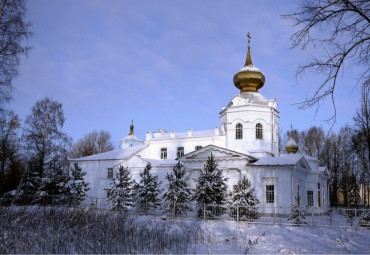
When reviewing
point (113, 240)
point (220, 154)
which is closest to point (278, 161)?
point (220, 154)

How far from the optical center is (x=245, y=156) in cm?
2453

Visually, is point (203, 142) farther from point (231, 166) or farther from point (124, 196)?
point (124, 196)

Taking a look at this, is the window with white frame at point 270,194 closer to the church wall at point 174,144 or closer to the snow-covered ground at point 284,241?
the snow-covered ground at point 284,241

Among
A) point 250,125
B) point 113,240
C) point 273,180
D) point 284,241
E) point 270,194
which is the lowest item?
point 284,241

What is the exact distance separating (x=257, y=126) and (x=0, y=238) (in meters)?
23.8

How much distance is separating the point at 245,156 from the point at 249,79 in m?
8.41

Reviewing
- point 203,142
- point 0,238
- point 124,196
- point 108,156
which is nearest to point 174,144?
point 203,142

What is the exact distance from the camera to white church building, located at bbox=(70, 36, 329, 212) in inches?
950

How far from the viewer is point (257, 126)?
2866cm

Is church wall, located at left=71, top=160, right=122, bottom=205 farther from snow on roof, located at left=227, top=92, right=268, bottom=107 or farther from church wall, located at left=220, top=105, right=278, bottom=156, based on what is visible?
snow on roof, located at left=227, top=92, right=268, bottom=107

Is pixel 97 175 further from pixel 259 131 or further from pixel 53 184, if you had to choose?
pixel 259 131

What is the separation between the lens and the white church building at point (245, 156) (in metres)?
24.1

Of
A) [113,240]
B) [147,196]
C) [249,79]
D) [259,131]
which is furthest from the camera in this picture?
[249,79]

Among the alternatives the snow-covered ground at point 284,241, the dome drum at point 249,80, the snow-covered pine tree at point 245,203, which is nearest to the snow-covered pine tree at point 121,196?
the snow-covered pine tree at point 245,203
